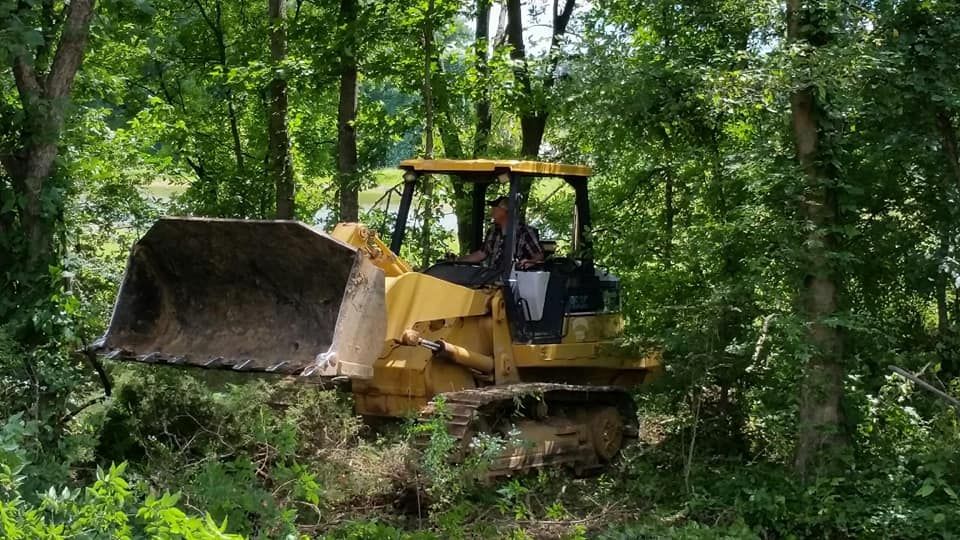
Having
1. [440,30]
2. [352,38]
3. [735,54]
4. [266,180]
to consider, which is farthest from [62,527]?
[266,180]

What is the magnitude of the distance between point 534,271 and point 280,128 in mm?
7166

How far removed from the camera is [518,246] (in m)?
8.63

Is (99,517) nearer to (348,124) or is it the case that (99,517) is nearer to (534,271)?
(534,271)

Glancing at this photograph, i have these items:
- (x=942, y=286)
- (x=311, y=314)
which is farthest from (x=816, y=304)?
(x=311, y=314)

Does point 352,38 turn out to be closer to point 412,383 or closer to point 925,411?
point 412,383

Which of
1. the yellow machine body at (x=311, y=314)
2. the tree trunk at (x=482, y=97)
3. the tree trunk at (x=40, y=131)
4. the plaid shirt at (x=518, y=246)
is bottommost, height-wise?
the yellow machine body at (x=311, y=314)

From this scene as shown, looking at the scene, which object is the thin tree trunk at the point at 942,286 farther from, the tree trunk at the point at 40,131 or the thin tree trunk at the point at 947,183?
the tree trunk at the point at 40,131

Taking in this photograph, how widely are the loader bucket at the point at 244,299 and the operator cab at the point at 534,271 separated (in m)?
1.54

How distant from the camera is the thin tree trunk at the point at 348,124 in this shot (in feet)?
44.1

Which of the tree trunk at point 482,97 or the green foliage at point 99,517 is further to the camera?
the tree trunk at point 482,97

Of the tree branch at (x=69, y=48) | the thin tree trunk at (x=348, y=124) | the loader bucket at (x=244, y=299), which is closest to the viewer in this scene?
the loader bucket at (x=244, y=299)

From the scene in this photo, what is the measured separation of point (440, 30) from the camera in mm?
14039

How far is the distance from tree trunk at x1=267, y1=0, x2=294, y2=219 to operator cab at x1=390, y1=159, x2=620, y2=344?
5.73 meters

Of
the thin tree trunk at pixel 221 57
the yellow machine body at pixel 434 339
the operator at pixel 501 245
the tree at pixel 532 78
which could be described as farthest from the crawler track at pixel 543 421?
the thin tree trunk at pixel 221 57
